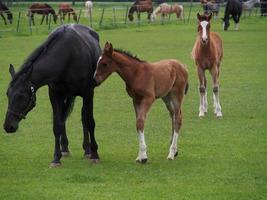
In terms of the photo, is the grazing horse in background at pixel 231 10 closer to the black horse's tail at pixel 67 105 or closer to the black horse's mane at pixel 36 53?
the black horse's tail at pixel 67 105

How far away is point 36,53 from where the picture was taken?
9227 mm

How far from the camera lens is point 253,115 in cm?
1380

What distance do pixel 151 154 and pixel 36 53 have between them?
2.43m

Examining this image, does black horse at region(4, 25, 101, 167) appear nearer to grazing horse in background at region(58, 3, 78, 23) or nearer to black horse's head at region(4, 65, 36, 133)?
black horse's head at region(4, 65, 36, 133)

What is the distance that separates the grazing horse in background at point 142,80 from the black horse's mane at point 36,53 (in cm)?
73

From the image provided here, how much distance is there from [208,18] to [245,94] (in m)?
3.29

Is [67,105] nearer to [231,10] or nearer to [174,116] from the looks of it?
[174,116]

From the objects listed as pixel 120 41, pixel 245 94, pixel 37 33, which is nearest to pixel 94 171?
pixel 245 94

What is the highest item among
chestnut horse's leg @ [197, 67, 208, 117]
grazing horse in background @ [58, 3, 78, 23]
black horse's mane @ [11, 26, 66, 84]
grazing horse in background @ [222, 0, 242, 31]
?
black horse's mane @ [11, 26, 66, 84]

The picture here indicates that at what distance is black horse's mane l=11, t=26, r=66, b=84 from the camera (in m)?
8.95

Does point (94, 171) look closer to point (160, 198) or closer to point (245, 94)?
point (160, 198)

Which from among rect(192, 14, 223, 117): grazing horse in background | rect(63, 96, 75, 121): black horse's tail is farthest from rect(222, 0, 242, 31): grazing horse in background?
rect(63, 96, 75, 121): black horse's tail

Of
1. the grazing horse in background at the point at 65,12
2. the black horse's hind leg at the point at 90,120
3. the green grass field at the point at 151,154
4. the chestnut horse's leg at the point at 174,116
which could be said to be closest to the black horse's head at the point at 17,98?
the green grass field at the point at 151,154

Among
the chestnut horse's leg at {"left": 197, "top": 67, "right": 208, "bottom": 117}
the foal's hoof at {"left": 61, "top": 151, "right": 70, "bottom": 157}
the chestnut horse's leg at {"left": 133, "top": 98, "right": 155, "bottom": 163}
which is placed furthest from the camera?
the chestnut horse's leg at {"left": 197, "top": 67, "right": 208, "bottom": 117}
